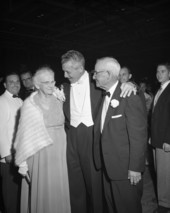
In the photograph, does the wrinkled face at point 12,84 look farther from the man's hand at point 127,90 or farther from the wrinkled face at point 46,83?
the man's hand at point 127,90

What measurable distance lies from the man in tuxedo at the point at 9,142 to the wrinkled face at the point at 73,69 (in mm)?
690

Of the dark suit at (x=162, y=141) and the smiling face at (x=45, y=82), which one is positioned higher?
the smiling face at (x=45, y=82)

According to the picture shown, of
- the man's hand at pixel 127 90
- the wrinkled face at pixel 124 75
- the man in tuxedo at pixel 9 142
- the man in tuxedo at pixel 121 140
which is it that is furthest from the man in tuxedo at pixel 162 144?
the man in tuxedo at pixel 9 142

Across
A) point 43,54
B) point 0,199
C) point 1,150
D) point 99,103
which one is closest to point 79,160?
point 99,103

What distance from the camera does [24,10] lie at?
23.7 ft

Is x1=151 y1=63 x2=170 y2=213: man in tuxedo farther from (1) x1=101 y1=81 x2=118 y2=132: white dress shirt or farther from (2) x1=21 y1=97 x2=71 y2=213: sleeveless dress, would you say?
(2) x1=21 y1=97 x2=71 y2=213: sleeveless dress

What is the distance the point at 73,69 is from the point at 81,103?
409 millimetres

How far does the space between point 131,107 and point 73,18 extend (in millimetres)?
6940

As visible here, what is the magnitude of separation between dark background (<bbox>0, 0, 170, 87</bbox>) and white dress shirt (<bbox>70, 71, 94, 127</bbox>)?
382 cm

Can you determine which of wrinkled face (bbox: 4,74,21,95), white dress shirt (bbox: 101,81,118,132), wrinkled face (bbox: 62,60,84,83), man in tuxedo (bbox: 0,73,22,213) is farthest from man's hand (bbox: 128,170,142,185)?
wrinkled face (bbox: 4,74,21,95)

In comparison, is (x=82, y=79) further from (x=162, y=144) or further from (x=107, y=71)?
(x=162, y=144)

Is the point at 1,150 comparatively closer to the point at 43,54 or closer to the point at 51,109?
the point at 51,109

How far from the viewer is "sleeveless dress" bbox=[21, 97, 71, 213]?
234cm

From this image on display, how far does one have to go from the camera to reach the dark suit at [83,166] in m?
2.66
